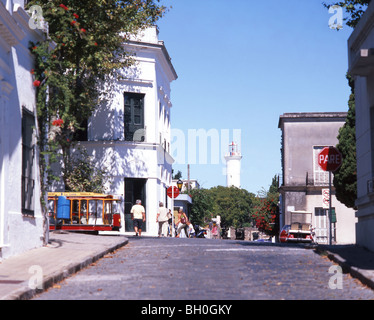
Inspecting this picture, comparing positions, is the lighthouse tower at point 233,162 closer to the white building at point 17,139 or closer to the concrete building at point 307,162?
the concrete building at point 307,162

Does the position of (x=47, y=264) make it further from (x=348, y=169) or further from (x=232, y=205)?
(x=232, y=205)

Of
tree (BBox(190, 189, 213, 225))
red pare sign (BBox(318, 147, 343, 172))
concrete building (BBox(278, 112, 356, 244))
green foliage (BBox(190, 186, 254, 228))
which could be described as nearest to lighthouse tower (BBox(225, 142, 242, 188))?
green foliage (BBox(190, 186, 254, 228))

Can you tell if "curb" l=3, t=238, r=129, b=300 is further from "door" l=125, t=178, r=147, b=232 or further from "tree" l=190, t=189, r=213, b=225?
"tree" l=190, t=189, r=213, b=225

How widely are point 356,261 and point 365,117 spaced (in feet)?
14.3

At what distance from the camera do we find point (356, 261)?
1303 cm

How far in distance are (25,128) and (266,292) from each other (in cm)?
850

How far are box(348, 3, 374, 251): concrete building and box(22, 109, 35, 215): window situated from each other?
7.22 metres

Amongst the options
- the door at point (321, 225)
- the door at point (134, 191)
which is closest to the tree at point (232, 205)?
the door at point (321, 225)

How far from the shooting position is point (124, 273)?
12.0 m

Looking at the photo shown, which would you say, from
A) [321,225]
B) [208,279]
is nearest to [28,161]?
[208,279]

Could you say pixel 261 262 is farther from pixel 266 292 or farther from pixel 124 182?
pixel 124 182

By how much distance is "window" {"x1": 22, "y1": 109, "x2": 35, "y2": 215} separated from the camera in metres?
16.0

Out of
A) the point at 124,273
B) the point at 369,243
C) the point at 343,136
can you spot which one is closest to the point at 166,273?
the point at 124,273

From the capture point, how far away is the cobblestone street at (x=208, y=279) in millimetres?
9297
